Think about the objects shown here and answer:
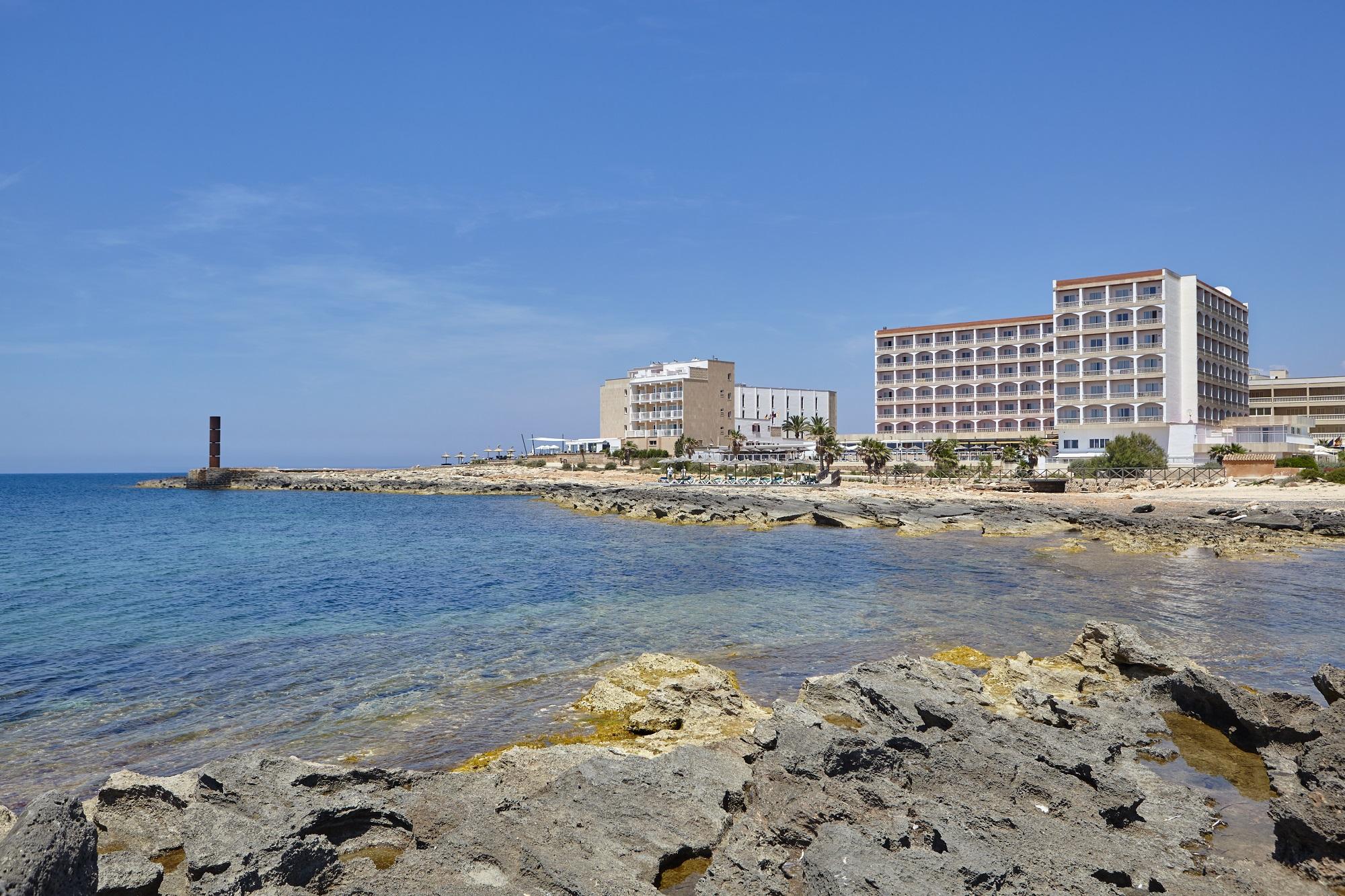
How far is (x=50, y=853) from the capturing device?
538cm

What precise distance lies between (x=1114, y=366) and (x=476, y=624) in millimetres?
88104

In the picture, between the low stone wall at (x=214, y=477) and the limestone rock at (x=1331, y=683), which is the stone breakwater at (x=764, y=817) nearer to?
the limestone rock at (x=1331, y=683)

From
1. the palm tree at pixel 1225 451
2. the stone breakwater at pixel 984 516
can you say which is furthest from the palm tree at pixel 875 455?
the palm tree at pixel 1225 451

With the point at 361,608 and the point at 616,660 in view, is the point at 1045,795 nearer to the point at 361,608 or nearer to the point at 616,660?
the point at 616,660

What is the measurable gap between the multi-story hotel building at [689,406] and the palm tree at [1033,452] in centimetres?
4708

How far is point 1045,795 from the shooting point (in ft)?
25.9

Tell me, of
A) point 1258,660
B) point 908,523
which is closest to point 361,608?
point 1258,660

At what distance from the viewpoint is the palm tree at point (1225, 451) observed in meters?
72.8

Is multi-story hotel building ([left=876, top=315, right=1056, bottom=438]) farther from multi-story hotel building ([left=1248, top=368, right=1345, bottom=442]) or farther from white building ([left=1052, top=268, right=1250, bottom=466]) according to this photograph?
multi-story hotel building ([left=1248, top=368, right=1345, bottom=442])

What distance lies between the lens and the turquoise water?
12.0m


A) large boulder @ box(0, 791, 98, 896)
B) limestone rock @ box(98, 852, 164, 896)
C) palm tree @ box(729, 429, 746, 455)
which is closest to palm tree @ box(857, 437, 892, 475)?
palm tree @ box(729, 429, 746, 455)

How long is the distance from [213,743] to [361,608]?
11.8 meters

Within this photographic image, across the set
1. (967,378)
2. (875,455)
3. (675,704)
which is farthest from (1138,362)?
(675,704)

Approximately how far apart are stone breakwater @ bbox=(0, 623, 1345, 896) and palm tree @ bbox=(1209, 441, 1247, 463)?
74.1m
